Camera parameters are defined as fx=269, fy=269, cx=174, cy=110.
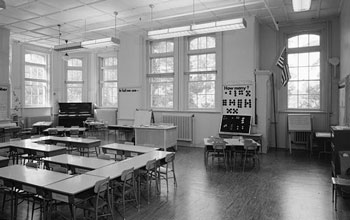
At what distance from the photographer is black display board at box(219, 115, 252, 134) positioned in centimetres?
903

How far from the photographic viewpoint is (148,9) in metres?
8.25

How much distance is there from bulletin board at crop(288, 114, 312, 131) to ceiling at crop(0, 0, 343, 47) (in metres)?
3.27

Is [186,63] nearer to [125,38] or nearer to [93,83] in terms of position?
[125,38]

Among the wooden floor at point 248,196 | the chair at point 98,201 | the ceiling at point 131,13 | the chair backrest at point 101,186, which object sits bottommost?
the wooden floor at point 248,196

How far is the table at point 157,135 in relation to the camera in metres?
9.00

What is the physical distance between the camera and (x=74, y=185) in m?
3.49

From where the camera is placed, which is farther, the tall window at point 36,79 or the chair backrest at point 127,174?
the tall window at point 36,79

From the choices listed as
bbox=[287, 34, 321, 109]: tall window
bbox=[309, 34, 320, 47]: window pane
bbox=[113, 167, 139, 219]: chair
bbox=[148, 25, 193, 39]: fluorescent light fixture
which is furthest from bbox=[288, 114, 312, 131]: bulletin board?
bbox=[113, 167, 139, 219]: chair

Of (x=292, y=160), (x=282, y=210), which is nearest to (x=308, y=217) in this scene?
(x=282, y=210)

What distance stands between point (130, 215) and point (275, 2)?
270 inches

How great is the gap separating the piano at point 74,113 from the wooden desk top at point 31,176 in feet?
29.9

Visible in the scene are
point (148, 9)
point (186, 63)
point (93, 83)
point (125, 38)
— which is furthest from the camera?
point (93, 83)

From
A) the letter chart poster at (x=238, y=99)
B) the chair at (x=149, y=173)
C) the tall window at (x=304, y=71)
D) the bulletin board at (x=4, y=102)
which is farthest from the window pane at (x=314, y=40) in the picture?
the bulletin board at (x=4, y=102)

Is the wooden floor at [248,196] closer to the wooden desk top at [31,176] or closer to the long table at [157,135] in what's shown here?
the wooden desk top at [31,176]
